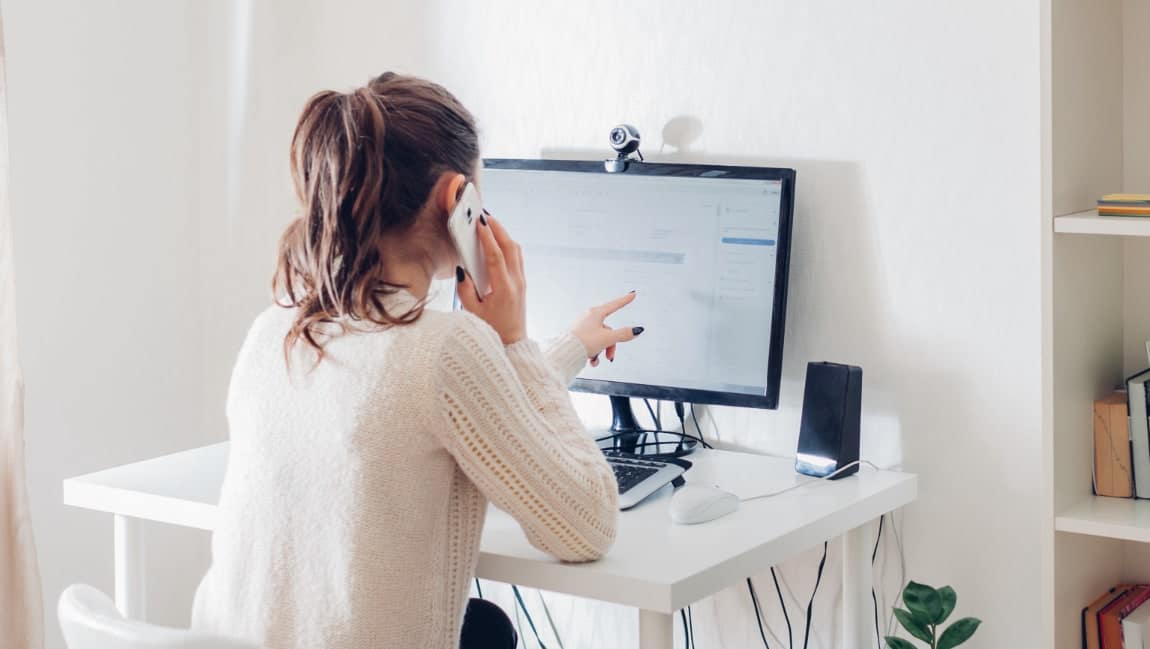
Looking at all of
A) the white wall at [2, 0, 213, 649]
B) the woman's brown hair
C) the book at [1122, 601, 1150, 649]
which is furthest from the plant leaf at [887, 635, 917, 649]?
the white wall at [2, 0, 213, 649]

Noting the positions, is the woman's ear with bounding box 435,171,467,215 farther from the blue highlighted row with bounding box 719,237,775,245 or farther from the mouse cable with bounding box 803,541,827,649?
the mouse cable with bounding box 803,541,827,649

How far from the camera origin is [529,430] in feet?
4.46

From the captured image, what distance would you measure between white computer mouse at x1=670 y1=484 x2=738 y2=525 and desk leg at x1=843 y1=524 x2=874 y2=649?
12.2 inches

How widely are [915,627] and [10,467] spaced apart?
4.65 feet

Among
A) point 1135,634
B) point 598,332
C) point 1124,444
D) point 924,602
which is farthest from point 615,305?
point 1135,634

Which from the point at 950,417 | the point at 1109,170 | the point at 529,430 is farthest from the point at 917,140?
the point at 529,430

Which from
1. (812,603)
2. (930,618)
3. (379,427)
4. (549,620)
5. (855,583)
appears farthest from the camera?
(549,620)

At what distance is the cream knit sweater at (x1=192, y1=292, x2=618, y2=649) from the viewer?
1313mm

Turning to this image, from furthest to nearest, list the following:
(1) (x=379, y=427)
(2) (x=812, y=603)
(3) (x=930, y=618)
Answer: (2) (x=812, y=603) < (3) (x=930, y=618) < (1) (x=379, y=427)

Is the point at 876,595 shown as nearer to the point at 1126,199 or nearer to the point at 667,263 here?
the point at 667,263

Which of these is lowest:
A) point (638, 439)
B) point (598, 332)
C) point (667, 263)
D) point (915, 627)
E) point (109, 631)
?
point (915, 627)

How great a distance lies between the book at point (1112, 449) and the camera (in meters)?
1.64

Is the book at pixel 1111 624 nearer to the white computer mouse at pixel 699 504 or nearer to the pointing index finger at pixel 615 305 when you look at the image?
the white computer mouse at pixel 699 504

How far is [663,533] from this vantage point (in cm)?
157
